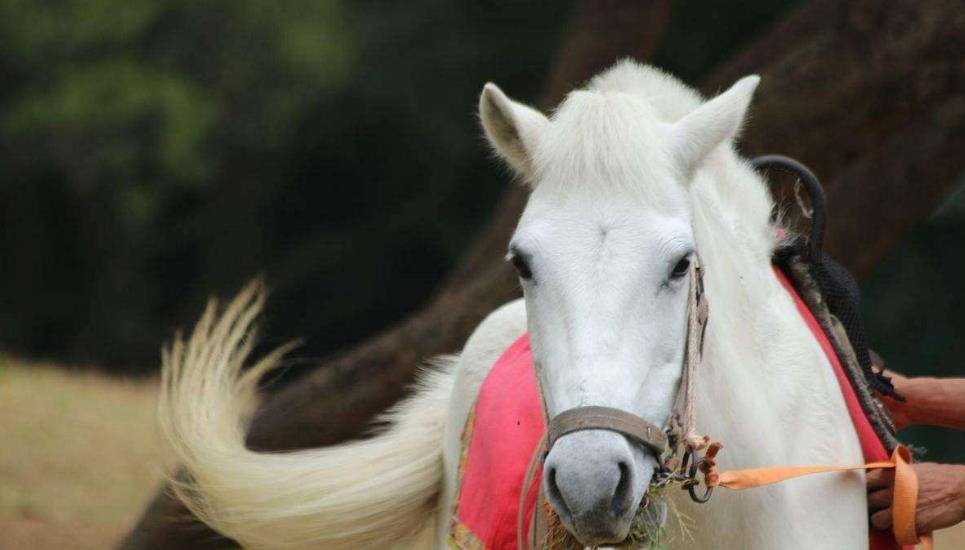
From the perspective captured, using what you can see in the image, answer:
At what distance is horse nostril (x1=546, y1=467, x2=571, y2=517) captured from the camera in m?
2.23

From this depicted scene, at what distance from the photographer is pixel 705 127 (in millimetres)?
2494

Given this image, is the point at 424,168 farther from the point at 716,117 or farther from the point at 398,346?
the point at 716,117

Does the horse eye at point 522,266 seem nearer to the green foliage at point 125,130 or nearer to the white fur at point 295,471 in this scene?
the white fur at point 295,471

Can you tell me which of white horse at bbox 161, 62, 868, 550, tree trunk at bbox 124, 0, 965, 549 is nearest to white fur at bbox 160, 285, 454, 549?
white horse at bbox 161, 62, 868, 550

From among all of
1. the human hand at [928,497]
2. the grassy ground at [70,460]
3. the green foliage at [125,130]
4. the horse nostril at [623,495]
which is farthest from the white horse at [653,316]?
the green foliage at [125,130]

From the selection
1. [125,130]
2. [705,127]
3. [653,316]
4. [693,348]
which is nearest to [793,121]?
[705,127]

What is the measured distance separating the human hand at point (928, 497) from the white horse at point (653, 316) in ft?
0.34

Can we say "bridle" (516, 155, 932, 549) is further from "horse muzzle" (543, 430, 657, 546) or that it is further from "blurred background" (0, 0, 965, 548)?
"blurred background" (0, 0, 965, 548)

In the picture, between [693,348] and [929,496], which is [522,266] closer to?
[693,348]

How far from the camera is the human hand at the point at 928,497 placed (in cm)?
300

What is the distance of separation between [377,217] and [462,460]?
37.6ft

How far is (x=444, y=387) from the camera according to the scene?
3.93 metres

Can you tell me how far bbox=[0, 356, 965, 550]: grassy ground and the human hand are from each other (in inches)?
120

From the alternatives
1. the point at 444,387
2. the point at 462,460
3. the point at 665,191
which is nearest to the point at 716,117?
the point at 665,191
